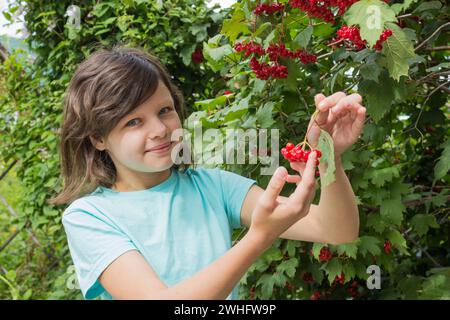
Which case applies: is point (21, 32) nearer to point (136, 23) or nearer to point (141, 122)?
point (136, 23)

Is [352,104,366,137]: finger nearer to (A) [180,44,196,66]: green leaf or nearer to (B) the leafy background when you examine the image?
(B) the leafy background

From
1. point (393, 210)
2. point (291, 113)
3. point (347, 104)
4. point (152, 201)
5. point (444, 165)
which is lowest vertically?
point (393, 210)

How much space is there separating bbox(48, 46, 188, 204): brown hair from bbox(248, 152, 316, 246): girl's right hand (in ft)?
1.33

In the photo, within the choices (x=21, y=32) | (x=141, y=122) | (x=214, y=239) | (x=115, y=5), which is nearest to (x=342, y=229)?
(x=214, y=239)

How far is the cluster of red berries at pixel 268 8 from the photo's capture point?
1550 mm

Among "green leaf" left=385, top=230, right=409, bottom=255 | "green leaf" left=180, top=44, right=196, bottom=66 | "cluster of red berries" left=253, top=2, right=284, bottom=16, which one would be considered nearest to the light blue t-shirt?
"cluster of red berries" left=253, top=2, right=284, bottom=16

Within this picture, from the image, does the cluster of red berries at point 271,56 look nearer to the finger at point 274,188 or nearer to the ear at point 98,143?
the ear at point 98,143

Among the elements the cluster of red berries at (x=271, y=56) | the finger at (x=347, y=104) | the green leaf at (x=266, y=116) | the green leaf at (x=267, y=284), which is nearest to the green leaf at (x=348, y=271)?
the green leaf at (x=267, y=284)

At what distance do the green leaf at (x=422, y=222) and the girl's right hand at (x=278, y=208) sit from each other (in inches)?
48.7

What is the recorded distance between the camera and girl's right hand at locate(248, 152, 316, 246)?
891 mm

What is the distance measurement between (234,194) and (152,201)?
18cm

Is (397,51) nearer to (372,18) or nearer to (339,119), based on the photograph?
(372,18)

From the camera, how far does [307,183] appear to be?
0.89 meters

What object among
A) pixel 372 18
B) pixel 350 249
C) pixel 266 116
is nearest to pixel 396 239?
pixel 350 249
